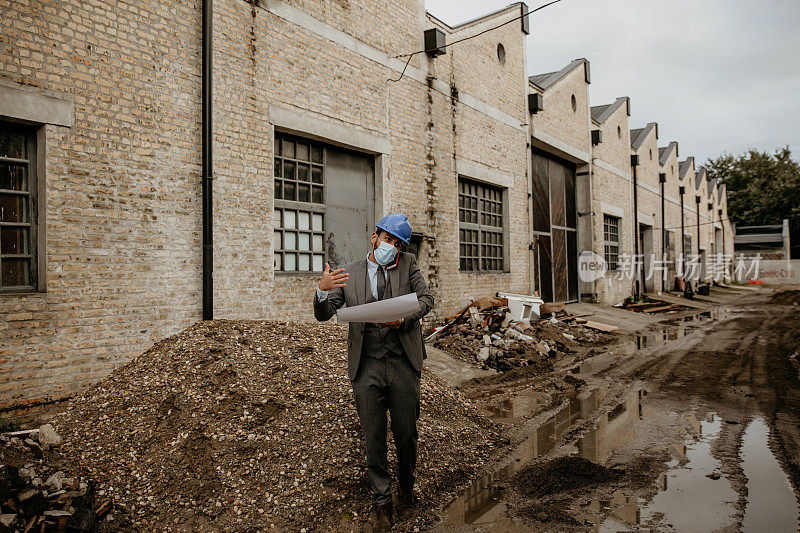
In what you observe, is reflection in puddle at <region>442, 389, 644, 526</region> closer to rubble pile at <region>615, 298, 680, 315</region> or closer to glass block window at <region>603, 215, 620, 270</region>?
rubble pile at <region>615, 298, 680, 315</region>

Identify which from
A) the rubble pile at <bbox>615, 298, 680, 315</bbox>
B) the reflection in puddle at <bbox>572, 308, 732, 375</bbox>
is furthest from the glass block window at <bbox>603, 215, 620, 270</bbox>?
the reflection in puddle at <bbox>572, 308, 732, 375</bbox>

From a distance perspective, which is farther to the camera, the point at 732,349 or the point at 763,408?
the point at 732,349

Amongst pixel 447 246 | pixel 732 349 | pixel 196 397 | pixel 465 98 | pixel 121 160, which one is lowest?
pixel 732 349

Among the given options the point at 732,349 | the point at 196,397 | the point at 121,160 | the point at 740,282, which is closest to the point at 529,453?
the point at 196,397

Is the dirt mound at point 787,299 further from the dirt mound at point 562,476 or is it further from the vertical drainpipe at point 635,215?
the dirt mound at point 562,476

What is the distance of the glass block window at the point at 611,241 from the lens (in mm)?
22484

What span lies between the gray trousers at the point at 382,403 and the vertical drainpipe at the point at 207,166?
4290 mm

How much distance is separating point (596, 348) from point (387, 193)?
630 cm

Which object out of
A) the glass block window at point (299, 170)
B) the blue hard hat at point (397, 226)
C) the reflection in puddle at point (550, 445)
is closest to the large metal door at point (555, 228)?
the glass block window at point (299, 170)

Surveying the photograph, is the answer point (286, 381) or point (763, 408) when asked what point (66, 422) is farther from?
point (763, 408)

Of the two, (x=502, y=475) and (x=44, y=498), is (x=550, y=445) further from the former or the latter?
(x=44, y=498)

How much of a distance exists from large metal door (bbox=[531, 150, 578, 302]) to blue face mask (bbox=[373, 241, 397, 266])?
1399 centimetres

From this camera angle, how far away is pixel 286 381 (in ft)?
17.7

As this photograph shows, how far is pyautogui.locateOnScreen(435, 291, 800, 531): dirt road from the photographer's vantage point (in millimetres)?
3770
